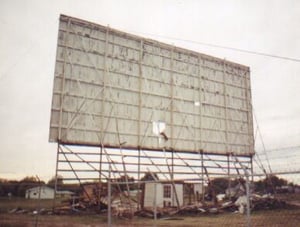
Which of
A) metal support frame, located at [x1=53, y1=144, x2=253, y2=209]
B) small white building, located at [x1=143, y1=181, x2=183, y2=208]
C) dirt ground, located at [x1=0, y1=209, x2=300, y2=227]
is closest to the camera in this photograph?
dirt ground, located at [x1=0, y1=209, x2=300, y2=227]

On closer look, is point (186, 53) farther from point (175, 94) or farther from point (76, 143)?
point (76, 143)

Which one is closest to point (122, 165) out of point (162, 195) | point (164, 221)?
point (162, 195)

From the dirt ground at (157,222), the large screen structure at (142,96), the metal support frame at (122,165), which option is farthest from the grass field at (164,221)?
the large screen structure at (142,96)

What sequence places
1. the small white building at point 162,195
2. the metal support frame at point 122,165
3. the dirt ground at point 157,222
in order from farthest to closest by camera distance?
the small white building at point 162,195 < the metal support frame at point 122,165 < the dirt ground at point 157,222

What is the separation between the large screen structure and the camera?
22.2 m

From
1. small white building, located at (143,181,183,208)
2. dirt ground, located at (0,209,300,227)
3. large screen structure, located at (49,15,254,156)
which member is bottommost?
dirt ground, located at (0,209,300,227)

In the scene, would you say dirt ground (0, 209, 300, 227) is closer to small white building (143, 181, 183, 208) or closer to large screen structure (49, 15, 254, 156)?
small white building (143, 181, 183, 208)

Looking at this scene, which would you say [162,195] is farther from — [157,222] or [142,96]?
[157,222]

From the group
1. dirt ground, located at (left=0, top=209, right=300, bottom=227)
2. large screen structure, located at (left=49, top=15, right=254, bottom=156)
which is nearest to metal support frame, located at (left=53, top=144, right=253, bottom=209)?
large screen structure, located at (left=49, top=15, right=254, bottom=156)

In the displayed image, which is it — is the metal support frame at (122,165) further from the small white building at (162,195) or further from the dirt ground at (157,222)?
the dirt ground at (157,222)

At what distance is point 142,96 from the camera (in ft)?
80.7

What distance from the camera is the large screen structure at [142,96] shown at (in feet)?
72.8

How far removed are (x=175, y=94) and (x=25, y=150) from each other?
474 inches

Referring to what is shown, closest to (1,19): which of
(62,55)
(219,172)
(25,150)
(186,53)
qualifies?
(25,150)
